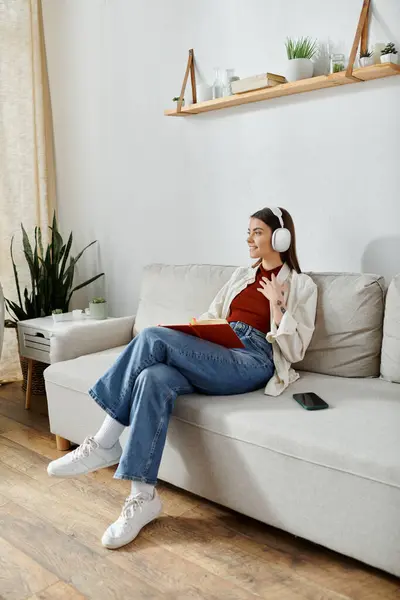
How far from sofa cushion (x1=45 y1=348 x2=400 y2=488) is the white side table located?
4.06 feet

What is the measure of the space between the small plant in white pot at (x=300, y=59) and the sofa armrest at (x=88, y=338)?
1.37 meters

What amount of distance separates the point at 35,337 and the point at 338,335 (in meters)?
1.66

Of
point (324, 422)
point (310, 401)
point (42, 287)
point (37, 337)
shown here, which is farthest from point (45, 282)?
point (324, 422)

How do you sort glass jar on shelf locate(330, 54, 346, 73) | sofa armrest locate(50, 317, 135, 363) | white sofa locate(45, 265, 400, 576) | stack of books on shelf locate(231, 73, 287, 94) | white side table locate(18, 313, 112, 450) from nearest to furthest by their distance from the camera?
1. white sofa locate(45, 265, 400, 576)
2. glass jar on shelf locate(330, 54, 346, 73)
3. stack of books on shelf locate(231, 73, 287, 94)
4. sofa armrest locate(50, 317, 135, 363)
5. white side table locate(18, 313, 112, 450)

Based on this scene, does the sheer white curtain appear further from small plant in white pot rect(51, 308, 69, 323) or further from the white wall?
small plant in white pot rect(51, 308, 69, 323)

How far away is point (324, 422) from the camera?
1817mm

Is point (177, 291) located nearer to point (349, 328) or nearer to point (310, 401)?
point (349, 328)

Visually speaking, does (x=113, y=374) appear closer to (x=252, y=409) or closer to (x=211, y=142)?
(x=252, y=409)

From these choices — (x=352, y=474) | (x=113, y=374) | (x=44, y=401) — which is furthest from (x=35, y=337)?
(x=352, y=474)

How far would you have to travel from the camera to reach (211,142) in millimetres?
3031

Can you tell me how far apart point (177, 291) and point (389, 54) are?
4.34 feet

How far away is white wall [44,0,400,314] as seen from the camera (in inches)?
Answer: 96.5

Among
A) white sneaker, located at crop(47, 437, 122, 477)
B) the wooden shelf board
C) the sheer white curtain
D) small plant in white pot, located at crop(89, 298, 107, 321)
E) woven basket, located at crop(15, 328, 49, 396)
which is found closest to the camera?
white sneaker, located at crop(47, 437, 122, 477)

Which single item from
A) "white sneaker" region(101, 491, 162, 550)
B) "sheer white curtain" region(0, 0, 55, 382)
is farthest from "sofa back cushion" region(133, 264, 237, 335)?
"sheer white curtain" region(0, 0, 55, 382)
